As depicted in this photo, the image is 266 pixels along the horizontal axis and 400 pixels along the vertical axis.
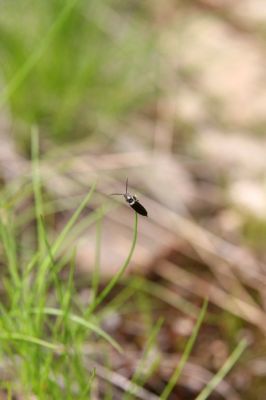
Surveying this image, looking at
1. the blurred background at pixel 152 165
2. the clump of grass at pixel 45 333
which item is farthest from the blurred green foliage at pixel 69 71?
the clump of grass at pixel 45 333

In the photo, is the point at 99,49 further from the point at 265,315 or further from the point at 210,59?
the point at 265,315

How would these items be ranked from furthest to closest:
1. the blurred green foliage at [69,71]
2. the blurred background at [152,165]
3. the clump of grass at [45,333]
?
the blurred green foliage at [69,71] → the blurred background at [152,165] → the clump of grass at [45,333]

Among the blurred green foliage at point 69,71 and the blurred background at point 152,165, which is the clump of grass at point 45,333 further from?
the blurred green foliage at point 69,71

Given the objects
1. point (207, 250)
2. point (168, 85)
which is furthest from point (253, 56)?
point (207, 250)

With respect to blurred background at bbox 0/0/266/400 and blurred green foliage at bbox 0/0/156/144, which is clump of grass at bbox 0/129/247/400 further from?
blurred green foliage at bbox 0/0/156/144

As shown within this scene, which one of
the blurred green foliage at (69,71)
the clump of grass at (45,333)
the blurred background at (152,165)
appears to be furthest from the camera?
the blurred green foliage at (69,71)

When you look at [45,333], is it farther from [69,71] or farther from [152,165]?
[69,71]

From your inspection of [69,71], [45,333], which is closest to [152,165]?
[69,71]

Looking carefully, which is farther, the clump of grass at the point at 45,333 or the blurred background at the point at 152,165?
the blurred background at the point at 152,165
